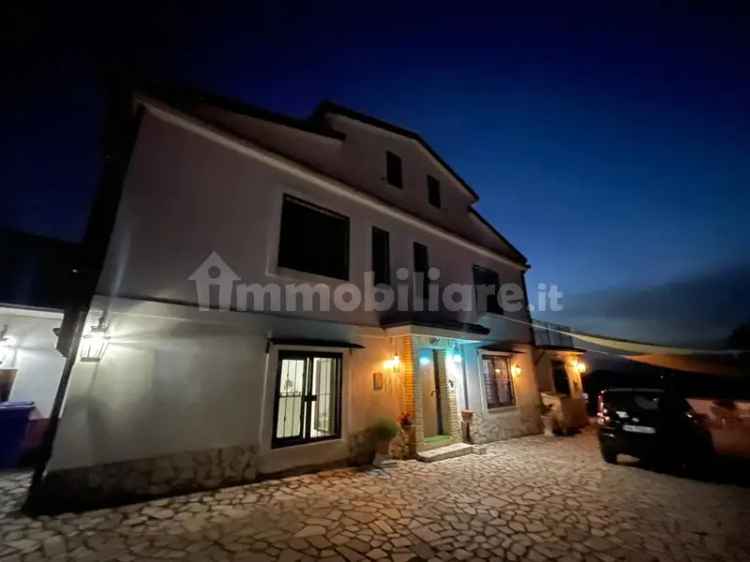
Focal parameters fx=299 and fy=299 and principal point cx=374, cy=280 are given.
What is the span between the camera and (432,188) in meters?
12.2

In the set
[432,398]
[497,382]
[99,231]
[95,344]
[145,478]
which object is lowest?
[145,478]

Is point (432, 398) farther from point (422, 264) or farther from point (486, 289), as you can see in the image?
point (486, 289)

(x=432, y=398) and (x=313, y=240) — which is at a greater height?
(x=313, y=240)

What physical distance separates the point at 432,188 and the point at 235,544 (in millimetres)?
11782

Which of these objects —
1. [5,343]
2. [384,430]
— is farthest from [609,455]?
[5,343]

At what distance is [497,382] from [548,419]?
8.65ft

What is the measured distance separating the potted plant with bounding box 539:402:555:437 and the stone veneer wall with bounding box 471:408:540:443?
0.84 feet

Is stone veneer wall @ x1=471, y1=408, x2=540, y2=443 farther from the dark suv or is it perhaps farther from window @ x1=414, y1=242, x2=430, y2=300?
window @ x1=414, y1=242, x2=430, y2=300

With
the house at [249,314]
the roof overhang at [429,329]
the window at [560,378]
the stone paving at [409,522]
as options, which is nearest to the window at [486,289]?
the house at [249,314]

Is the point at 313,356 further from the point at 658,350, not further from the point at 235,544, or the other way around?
the point at 658,350

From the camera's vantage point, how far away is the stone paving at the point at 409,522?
11.5ft

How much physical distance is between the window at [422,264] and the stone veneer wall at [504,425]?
423 cm

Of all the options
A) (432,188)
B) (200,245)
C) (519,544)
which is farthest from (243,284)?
(432,188)

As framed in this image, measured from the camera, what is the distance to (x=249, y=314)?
6254 mm
